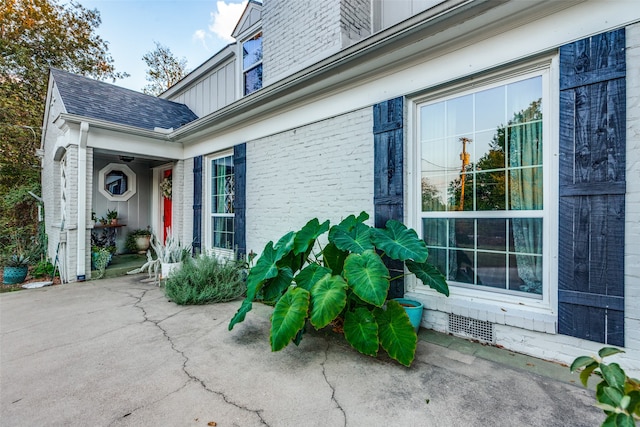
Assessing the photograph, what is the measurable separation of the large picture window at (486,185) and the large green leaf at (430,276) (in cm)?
38

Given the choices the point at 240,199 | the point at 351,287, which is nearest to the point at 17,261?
the point at 240,199

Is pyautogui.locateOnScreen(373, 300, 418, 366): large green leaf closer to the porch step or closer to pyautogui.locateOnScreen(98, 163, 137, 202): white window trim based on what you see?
the porch step

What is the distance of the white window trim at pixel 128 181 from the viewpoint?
689 cm

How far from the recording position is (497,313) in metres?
2.51

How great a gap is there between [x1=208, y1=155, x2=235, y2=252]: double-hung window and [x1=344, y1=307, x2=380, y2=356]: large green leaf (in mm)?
3559

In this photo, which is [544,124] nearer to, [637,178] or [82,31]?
[637,178]

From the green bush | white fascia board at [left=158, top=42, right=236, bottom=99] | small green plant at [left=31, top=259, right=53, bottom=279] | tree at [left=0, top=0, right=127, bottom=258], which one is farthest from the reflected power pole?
tree at [left=0, top=0, right=127, bottom=258]

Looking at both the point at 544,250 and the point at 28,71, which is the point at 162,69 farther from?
the point at 544,250

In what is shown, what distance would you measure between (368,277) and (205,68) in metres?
7.28

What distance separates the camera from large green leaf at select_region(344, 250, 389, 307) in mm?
2064

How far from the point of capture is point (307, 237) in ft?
9.21

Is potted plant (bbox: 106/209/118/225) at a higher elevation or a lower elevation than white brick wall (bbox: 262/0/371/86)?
lower

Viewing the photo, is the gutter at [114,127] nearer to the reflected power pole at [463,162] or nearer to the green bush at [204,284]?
the green bush at [204,284]

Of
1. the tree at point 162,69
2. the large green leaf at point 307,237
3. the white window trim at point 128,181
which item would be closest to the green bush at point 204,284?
the large green leaf at point 307,237
